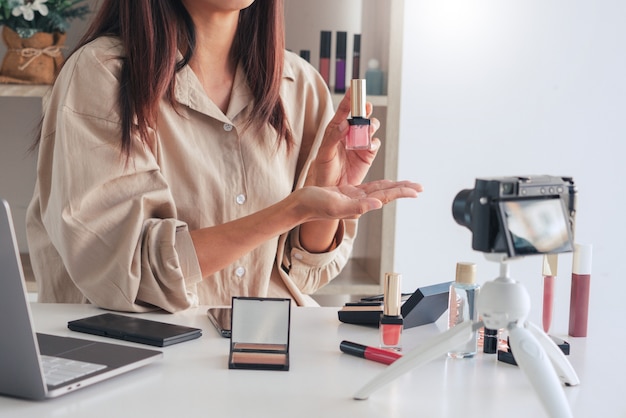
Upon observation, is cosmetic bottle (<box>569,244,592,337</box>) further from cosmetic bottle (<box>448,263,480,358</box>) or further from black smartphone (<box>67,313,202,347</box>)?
black smartphone (<box>67,313,202,347</box>)

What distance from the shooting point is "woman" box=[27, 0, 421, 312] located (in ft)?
4.84

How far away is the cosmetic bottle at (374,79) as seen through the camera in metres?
2.44

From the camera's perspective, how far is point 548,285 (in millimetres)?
1294

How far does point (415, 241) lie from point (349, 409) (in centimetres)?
200

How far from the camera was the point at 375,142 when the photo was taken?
158 centimetres

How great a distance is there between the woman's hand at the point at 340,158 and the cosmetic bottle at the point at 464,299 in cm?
42

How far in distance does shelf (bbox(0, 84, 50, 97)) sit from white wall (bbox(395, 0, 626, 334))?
1175 millimetres

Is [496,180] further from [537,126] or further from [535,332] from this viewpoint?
[537,126]

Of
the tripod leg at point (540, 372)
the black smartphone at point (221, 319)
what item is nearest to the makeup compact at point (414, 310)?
the black smartphone at point (221, 319)

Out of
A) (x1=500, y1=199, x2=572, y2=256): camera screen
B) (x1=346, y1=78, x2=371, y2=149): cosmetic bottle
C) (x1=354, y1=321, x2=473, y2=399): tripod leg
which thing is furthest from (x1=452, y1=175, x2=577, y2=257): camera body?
(x1=346, y1=78, x2=371, y2=149): cosmetic bottle

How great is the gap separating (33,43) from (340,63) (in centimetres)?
83

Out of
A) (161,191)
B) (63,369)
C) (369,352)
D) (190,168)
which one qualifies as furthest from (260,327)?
(190,168)

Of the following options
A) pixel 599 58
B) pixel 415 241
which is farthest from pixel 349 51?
pixel 599 58

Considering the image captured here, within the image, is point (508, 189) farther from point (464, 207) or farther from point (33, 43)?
point (33, 43)
